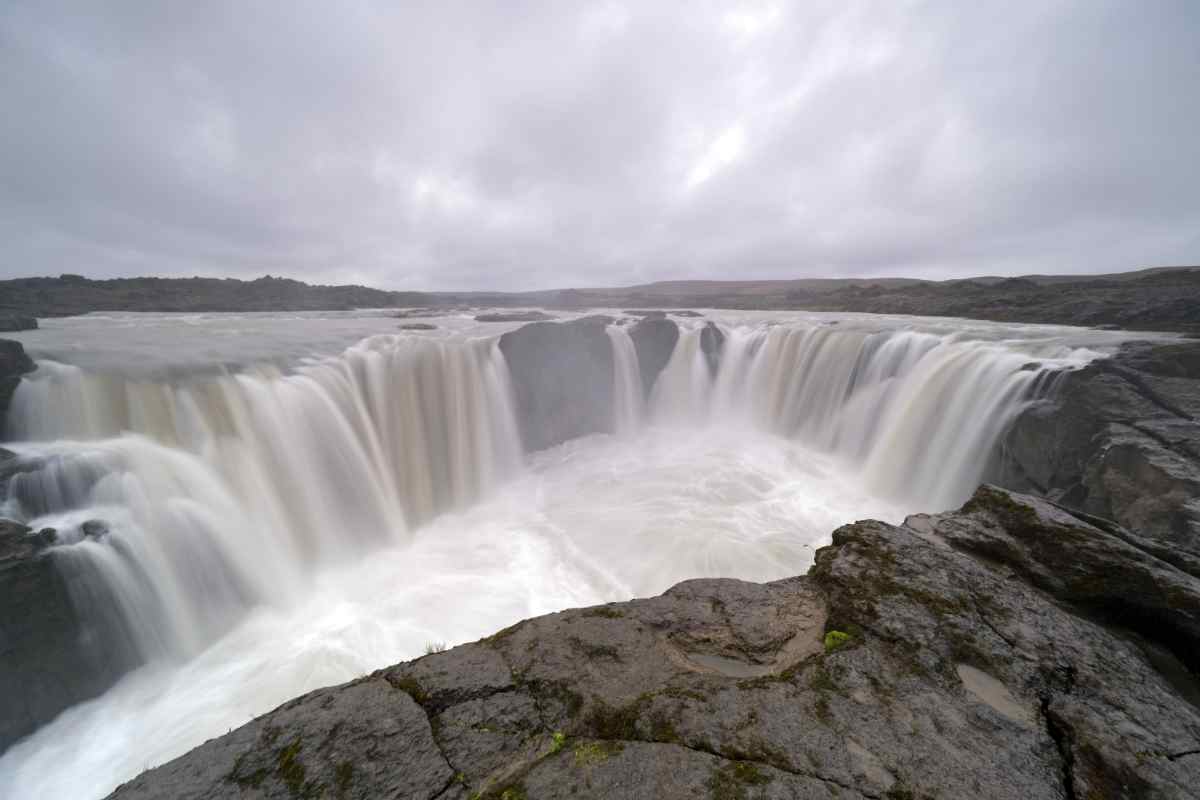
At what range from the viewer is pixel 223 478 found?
825 cm

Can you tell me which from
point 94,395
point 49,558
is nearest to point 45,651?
point 49,558

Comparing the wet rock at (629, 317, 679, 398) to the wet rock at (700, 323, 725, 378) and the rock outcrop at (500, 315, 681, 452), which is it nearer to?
the rock outcrop at (500, 315, 681, 452)

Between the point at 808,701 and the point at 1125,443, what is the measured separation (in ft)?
30.0

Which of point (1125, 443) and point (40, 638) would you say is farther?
point (1125, 443)

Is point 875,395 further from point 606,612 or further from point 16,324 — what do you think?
point 16,324

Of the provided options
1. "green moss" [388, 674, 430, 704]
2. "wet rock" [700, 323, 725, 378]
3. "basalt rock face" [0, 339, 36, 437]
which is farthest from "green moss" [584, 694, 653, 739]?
"wet rock" [700, 323, 725, 378]

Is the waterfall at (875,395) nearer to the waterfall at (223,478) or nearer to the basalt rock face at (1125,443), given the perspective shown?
the basalt rock face at (1125,443)

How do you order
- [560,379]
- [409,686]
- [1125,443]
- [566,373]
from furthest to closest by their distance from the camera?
1. [566,373]
2. [560,379]
3. [1125,443]
4. [409,686]

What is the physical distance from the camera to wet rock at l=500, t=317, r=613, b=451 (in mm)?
16500

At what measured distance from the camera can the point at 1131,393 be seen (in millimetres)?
8688

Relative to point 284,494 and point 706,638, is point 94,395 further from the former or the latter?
point 706,638

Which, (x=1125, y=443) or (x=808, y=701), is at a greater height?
(x=808, y=701)

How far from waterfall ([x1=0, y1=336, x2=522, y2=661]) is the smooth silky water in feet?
0.13

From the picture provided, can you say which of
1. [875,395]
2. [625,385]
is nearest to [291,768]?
[875,395]
